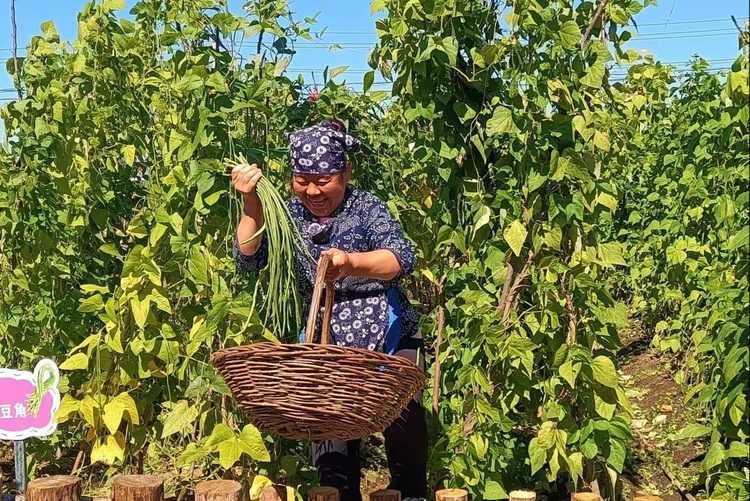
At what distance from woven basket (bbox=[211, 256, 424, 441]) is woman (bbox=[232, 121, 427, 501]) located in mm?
280

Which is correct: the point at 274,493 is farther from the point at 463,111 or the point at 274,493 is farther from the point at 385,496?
the point at 463,111

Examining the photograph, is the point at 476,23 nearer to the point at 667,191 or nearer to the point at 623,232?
the point at 667,191

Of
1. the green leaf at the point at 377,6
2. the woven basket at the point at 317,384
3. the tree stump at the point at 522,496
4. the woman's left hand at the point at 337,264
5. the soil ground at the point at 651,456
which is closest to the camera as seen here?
the woven basket at the point at 317,384

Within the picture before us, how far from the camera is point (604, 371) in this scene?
2221mm

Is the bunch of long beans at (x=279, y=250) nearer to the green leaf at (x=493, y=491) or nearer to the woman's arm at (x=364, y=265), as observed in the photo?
the woman's arm at (x=364, y=265)

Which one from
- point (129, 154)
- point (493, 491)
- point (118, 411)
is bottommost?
point (493, 491)

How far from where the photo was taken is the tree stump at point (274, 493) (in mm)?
2123

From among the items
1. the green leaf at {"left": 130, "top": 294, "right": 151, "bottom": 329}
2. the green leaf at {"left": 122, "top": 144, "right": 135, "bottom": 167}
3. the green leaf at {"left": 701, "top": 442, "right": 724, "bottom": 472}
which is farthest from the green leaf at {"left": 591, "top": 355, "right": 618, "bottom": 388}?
the green leaf at {"left": 122, "top": 144, "right": 135, "bottom": 167}

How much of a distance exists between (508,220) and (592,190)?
24 centimetres

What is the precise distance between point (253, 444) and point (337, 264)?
608mm

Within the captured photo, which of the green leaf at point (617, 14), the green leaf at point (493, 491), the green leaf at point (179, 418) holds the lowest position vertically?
the green leaf at point (493, 491)

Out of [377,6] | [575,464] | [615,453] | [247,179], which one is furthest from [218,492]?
[377,6]

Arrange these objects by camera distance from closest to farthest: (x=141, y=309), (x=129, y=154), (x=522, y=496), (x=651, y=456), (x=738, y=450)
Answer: (x=522, y=496) → (x=738, y=450) → (x=141, y=309) → (x=129, y=154) → (x=651, y=456)

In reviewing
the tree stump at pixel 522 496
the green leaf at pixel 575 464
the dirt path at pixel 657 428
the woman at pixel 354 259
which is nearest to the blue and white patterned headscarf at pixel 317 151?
the woman at pixel 354 259
